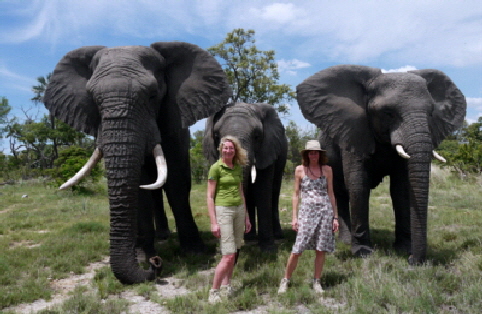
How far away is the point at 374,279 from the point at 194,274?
2231mm

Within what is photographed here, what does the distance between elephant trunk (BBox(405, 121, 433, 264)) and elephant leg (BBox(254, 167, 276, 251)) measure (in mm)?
2297

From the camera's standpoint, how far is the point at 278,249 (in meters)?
6.33

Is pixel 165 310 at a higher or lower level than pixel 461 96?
lower

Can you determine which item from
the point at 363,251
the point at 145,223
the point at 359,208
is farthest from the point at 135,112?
the point at 363,251

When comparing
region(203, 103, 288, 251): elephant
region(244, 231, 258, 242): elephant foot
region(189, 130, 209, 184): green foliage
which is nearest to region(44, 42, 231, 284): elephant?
region(203, 103, 288, 251): elephant

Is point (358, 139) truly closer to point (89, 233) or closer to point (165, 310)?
point (165, 310)

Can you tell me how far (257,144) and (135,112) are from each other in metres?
2.29

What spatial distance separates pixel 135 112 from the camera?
15.2 ft

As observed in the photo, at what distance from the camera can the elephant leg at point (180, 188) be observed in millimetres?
5918

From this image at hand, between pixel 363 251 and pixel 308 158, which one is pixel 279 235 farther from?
pixel 308 158

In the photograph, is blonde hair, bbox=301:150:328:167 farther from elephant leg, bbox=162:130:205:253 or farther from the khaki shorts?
elephant leg, bbox=162:130:205:253

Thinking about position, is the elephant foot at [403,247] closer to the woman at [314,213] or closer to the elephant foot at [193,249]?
the woman at [314,213]

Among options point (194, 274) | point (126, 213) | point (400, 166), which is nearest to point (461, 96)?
point (400, 166)

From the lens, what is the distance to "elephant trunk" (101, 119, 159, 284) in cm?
446
